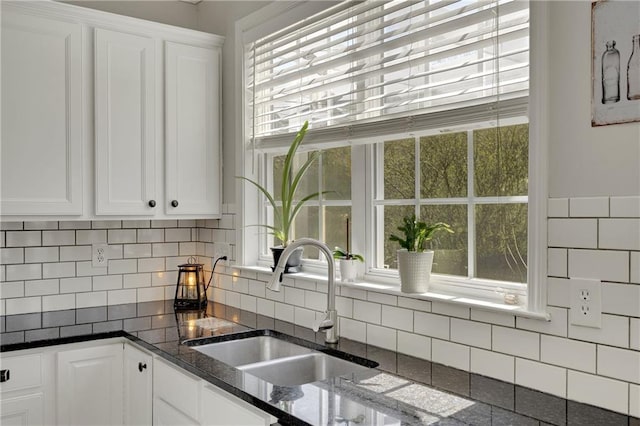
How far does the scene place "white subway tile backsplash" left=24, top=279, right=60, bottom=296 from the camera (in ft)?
9.25

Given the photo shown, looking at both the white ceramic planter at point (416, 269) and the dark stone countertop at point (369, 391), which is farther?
the white ceramic planter at point (416, 269)

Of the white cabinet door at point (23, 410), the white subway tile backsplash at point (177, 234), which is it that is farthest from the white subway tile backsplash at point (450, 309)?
the white subway tile backsplash at point (177, 234)

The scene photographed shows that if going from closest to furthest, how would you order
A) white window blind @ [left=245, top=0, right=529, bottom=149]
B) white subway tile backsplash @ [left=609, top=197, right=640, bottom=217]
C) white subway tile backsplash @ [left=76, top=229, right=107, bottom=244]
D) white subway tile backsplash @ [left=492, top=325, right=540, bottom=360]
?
white subway tile backsplash @ [left=609, top=197, right=640, bottom=217] → white subway tile backsplash @ [left=492, top=325, right=540, bottom=360] → white window blind @ [left=245, top=0, right=529, bottom=149] → white subway tile backsplash @ [left=76, top=229, right=107, bottom=244]

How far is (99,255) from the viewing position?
3.03 metres

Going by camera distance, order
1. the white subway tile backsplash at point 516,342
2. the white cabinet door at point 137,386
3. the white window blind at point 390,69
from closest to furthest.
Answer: the white subway tile backsplash at point 516,342, the white window blind at point 390,69, the white cabinet door at point 137,386

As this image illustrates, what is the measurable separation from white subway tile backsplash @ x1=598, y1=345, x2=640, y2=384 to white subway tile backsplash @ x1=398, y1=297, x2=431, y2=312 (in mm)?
594

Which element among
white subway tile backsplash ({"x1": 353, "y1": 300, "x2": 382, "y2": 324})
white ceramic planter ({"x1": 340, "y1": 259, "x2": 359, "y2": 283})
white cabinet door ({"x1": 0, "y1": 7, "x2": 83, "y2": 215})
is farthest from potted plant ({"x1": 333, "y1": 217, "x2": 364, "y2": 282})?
white cabinet door ({"x1": 0, "y1": 7, "x2": 83, "y2": 215})

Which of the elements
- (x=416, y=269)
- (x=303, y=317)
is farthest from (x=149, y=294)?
(x=416, y=269)

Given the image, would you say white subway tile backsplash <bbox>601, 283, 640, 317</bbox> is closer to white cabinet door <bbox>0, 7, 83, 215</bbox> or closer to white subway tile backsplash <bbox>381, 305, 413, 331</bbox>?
white subway tile backsplash <bbox>381, 305, 413, 331</bbox>

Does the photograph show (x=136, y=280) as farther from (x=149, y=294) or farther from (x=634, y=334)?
(x=634, y=334)

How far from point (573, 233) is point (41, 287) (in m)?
2.48

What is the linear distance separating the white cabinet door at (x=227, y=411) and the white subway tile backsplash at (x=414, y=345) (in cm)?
62

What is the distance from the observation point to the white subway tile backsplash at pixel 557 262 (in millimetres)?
1564

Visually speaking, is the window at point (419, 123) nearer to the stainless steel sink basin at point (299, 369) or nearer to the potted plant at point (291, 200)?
the potted plant at point (291, 200)
